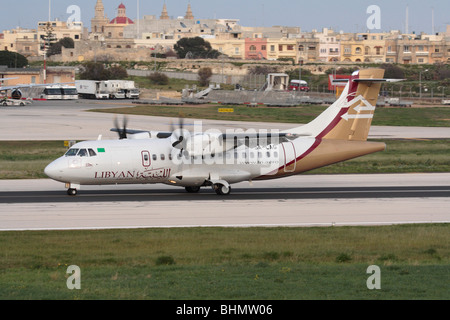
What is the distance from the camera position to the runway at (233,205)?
90.0ft

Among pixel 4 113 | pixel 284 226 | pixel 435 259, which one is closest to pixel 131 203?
pixel 284 226

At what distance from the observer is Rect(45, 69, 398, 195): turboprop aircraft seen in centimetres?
3256

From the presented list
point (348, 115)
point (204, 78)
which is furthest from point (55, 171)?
point (204, 78)

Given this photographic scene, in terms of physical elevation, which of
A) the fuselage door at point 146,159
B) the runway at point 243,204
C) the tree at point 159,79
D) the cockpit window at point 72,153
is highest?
the tree at point 159,79

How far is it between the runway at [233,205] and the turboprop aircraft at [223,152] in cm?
101

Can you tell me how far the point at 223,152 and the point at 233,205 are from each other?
12.3 feet

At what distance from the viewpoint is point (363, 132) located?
35.8m

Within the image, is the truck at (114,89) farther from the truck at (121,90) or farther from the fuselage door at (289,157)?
the fuselage door at (289,157)

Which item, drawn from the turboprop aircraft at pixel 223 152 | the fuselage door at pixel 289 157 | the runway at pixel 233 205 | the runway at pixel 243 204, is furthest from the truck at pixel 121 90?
the fuselage door at pixel 289 157

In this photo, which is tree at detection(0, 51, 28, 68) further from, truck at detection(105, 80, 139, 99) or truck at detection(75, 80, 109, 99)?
truck at detection(105, 80, 139, 99)

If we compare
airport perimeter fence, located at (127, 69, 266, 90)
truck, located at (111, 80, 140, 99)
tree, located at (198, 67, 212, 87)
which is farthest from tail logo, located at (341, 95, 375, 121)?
airport perimeter fence, located at (127, 69, 266, 90)

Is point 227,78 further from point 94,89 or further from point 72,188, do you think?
point 72,188

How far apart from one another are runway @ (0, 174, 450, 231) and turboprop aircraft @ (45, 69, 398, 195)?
1011 mm

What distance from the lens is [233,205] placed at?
31.6 metres
